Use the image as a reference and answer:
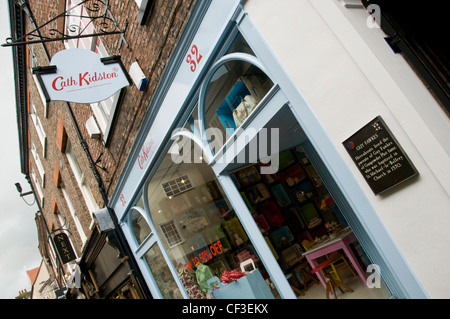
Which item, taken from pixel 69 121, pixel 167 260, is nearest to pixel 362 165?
pixel 167 260

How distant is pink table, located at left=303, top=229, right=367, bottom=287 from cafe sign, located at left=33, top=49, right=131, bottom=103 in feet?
11.5

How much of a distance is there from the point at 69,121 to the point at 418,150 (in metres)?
A: 8.54

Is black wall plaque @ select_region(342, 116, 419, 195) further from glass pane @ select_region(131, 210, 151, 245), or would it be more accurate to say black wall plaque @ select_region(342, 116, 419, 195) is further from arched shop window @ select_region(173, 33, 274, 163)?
glass pane @ select_region(131, 210, 151, 245)

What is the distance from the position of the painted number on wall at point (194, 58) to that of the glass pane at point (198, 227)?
1260 millimetres

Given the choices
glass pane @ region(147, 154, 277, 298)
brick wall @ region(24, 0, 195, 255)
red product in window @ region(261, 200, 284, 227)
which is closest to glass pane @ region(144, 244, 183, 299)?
Result: glass pane @ region(147, 154, 277, 298)

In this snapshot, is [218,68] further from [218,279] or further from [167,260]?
[167,260]

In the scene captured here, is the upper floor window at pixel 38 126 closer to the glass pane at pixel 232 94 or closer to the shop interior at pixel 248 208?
the shop interior at pixel 248 208

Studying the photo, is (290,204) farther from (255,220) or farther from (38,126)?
(38,126)

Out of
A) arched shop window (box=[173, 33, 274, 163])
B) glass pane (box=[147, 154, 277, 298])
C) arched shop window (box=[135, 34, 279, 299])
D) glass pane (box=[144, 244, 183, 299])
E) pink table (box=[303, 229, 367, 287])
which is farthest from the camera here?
glass pane (box=[144, 244, 183, 299])

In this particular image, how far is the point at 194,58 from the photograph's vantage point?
3996mm

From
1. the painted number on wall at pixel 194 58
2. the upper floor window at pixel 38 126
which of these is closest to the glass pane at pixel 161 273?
the painted number on wall at pixel 194 58

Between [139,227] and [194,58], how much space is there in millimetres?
3948

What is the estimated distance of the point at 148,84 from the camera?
5148mm

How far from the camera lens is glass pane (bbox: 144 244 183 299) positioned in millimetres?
6098
